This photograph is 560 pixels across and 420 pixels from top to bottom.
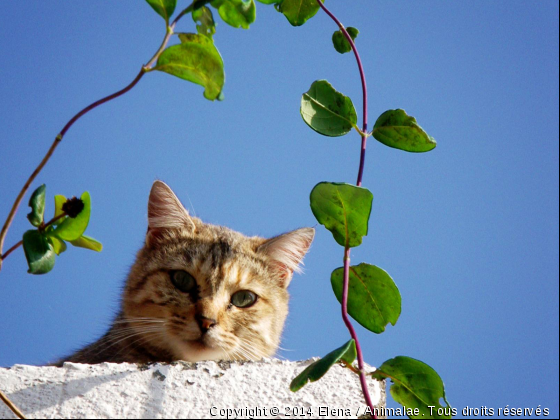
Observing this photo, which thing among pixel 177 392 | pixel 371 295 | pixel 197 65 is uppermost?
pixel 197 65

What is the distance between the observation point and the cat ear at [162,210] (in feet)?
7.07

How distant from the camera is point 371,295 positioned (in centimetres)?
99

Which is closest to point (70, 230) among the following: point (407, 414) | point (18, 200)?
point (18, 200)

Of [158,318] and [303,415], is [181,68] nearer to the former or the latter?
[303,415]

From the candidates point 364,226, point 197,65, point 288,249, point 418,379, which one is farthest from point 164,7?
point 288,249

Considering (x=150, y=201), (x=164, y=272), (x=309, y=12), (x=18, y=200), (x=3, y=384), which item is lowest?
(x=3, y=384)

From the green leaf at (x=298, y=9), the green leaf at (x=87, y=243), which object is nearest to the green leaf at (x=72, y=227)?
the green leaf at (x=87, y=243)

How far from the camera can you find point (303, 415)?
97cm

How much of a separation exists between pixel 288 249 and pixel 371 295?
4.16ft

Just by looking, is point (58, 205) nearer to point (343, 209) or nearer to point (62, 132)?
point (62, 132)

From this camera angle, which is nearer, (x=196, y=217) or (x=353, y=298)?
(x=353, y=298)

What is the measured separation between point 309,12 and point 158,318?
3.51 feet

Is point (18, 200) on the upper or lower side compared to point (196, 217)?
lower

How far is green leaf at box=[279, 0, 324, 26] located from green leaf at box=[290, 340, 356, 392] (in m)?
0.74
